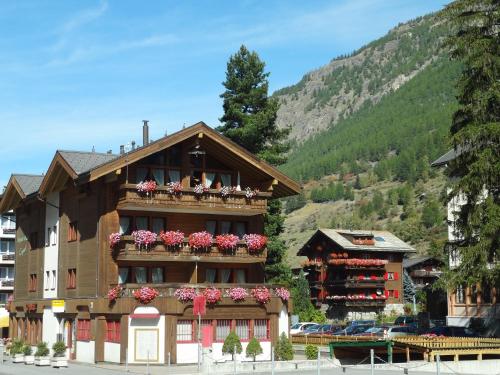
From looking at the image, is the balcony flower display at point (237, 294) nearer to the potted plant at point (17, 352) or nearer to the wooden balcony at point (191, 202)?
the wooden balcony at point (191, 202)

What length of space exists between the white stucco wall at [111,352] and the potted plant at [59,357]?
2.14 meters

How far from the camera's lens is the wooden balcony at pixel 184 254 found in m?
42.5

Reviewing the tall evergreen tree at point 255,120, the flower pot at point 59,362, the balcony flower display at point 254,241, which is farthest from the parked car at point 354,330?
the flower pot at point 59,362

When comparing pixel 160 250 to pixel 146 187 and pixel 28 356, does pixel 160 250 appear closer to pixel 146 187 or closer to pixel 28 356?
pixel 146 187

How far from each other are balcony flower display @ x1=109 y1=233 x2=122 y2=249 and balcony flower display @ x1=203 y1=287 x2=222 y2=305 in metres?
5.29

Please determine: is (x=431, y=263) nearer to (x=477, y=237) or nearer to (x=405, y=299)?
(x=405, y=299)

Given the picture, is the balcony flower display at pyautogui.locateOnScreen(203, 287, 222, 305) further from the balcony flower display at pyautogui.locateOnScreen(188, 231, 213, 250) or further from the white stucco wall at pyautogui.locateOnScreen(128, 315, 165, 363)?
the balcony flower display at pyautogui.locateOnScreen(188, 231, 213, 250)

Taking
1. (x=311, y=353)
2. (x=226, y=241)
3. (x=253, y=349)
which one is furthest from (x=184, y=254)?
(x=311, y=353)

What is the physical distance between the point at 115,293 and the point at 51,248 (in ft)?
42.7

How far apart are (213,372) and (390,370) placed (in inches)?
301

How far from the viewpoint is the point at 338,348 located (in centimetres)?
3981

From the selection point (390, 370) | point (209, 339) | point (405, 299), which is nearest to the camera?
point (390, 370)

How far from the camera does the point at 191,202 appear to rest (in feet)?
145

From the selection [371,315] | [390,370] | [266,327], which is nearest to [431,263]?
[371,315]
